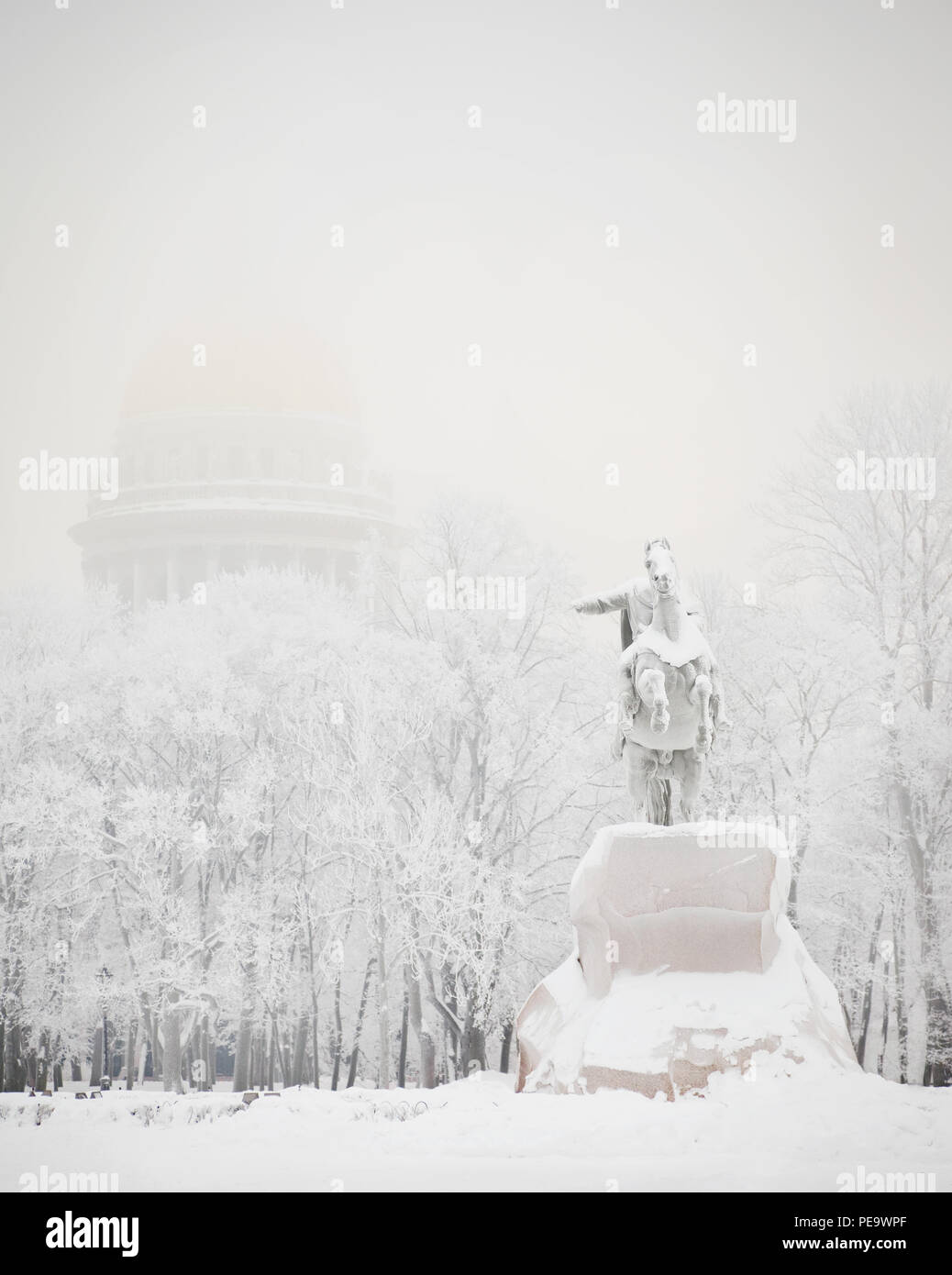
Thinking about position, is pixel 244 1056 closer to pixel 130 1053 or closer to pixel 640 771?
pixel 130 1053

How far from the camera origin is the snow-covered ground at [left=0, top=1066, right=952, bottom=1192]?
8586 mm

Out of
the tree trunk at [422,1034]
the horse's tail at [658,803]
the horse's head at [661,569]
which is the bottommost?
the tree trunk at [422,1034]

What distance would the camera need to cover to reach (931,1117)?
9.99m

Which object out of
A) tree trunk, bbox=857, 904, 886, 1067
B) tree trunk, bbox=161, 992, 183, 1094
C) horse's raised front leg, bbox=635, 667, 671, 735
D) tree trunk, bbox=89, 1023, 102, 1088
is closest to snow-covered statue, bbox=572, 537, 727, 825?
horse's raised front leg, bbox=635, 667, 671, 735

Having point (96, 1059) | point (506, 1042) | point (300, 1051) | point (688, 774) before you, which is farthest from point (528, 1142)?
point (96, 1059)

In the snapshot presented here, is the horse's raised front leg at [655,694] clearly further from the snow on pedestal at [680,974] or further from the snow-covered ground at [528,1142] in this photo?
the snow-covered ground at [528,1142]

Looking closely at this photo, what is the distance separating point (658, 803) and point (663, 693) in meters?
1.16

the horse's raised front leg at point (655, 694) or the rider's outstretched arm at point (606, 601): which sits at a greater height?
the rider's outstretched arm at point (606, 601)

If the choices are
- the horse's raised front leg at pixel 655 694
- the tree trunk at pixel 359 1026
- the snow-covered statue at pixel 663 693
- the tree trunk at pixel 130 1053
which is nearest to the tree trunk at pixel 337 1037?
the tree trunk at pixel 359 1026

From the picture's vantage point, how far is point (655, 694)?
41.4 ft

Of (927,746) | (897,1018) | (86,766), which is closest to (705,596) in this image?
(927,746)

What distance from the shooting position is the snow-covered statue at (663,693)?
508 inches

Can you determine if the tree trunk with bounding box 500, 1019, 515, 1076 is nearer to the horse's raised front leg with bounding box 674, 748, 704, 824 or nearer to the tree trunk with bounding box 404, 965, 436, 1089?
the tree trunk with bounding box 404, 965, 436, 1089

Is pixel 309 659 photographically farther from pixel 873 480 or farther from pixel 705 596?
pixel 873 480
